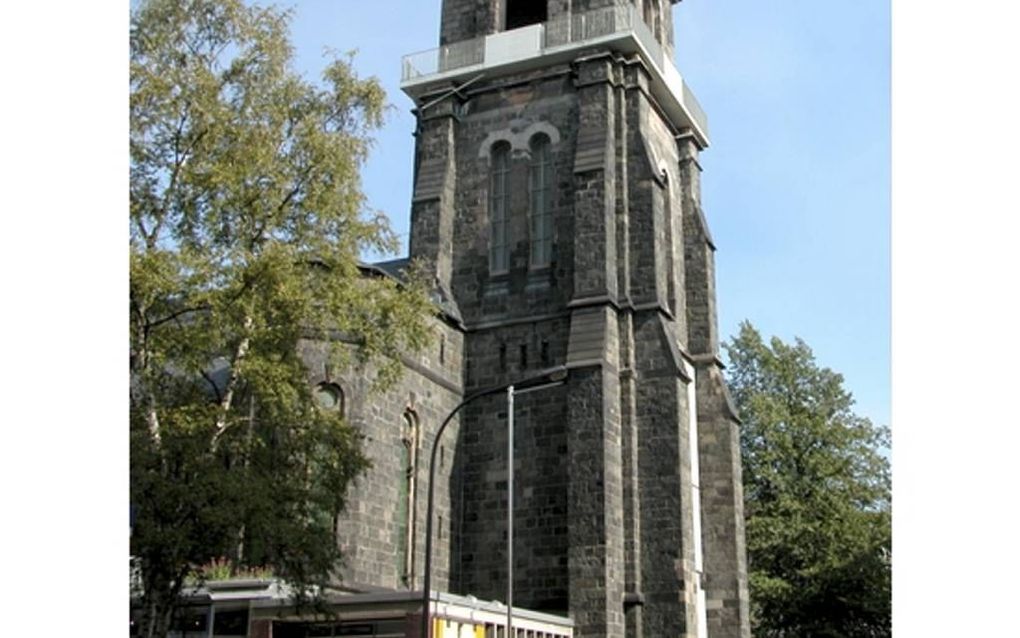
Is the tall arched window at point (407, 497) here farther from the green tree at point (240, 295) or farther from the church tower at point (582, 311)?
the green tree at point (240, 295)

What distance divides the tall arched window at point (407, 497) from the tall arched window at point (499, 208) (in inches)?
234

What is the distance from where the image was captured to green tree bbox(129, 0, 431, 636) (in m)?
15.4

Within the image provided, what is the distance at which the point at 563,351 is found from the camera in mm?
30125

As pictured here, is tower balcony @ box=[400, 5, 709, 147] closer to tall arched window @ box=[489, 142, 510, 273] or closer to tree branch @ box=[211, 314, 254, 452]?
tall arched window @ box=[489, 142, 510, 273]

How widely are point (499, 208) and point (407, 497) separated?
30.4 feet

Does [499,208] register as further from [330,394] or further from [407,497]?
[407,497]

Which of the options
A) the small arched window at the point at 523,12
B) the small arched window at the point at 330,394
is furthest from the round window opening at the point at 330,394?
the small arched window at the point at 523,12

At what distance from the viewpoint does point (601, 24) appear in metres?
32.5

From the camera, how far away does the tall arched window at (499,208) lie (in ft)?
107

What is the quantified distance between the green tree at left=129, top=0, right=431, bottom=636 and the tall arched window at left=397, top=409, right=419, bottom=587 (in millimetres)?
9336

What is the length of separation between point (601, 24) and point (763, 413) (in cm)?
1664

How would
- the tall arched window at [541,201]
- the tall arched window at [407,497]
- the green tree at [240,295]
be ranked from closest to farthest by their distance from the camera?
the green tree at [240,295] < the tall arched window at [407,497] < the tall arched window at [541,201]

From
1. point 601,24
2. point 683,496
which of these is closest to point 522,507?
point 683,496

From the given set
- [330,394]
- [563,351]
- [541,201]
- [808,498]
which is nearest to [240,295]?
[330,394]
